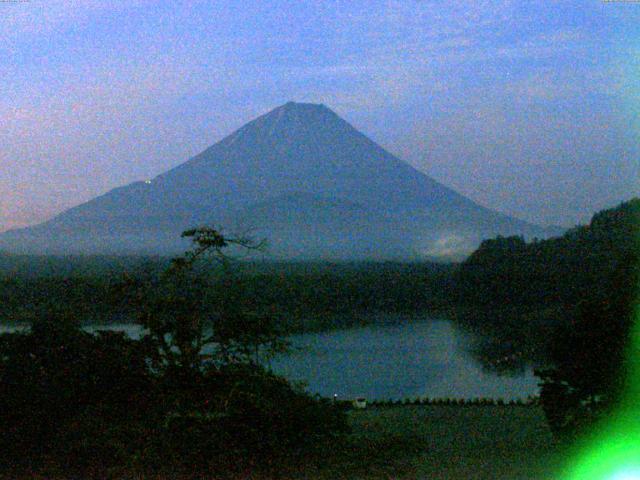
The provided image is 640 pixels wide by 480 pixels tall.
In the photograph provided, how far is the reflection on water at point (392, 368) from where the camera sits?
13.5 metres

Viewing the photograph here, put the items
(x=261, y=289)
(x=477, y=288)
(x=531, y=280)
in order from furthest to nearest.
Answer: (x=477, y=288)
(x=531, y=280)
(x=261, y=289)

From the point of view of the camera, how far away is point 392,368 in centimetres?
1584

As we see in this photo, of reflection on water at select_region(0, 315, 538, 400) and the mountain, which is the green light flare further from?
the mountain

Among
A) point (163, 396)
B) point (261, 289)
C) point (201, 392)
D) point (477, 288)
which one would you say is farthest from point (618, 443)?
point (477, 288)

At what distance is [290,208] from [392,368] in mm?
37097

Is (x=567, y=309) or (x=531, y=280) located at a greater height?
(x=531, y=280)

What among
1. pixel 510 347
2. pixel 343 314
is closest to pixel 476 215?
pixel 343 314

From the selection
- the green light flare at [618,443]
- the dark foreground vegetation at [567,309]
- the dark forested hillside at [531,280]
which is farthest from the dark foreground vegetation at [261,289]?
the green light flare at [618,443]

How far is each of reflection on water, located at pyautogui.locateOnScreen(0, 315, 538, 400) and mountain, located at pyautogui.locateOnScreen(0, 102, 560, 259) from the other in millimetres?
21323

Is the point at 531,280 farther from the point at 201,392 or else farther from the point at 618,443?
the point at 201,392

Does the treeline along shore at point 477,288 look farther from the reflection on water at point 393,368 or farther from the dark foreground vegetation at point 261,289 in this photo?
the reflection on water at point 393,368

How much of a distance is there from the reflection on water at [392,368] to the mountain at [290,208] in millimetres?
21323

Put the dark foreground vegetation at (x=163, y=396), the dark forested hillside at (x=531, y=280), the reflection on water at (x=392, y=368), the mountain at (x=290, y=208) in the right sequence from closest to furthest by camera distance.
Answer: the dark foreground vegetation at (x=163, y=396), the reflection on water at (x=392, y=368), the dark forested hillside at (x=531, y=280), the mountain at (x=290, y=208)

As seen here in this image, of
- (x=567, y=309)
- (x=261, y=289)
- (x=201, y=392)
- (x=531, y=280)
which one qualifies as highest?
(x=261, y=289)
